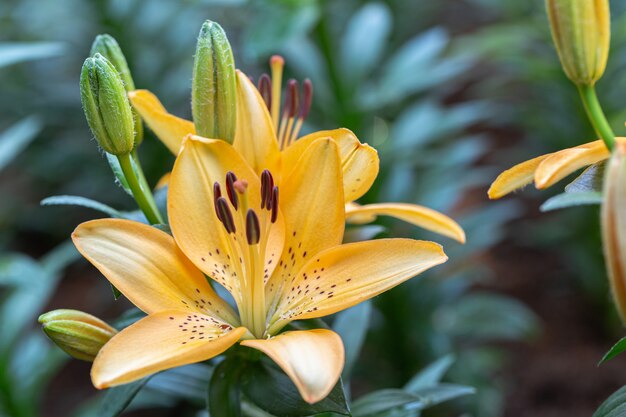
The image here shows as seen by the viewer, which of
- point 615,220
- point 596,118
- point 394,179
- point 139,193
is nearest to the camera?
point 615,220

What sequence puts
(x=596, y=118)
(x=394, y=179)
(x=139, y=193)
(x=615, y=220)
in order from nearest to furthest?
(x=615, y=220)
(x=596, y=118)
(x=139, y=193)
(x=394, y=179)

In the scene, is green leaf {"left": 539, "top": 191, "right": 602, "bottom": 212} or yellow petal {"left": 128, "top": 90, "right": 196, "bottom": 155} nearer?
green leaf {"left": 539, "top": 191, "right": 602, "bottom": 212}

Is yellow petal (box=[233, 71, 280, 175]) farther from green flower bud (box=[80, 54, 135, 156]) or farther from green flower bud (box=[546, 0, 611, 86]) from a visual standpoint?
green flower bud (box=[546, 0, 611, 86])

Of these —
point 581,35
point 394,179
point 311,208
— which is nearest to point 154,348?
point 311,208

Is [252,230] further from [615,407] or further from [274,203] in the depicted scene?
[615,407]

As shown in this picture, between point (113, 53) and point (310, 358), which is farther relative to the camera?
point (113, 53)

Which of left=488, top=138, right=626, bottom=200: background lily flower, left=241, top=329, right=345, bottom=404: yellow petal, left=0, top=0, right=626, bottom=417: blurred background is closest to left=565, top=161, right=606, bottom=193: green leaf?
left=488, top=138, right=626, bottom=200: background lily flower

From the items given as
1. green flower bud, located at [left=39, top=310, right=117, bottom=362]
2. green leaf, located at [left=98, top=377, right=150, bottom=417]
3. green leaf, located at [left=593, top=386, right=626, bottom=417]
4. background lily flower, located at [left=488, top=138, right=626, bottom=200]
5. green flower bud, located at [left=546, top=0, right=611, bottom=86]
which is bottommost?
green leaf, located at [left=593, top=386, right=626, bottom=417]
